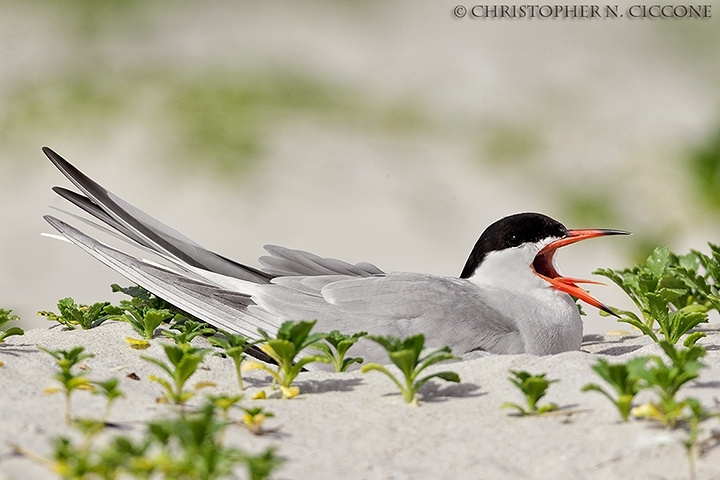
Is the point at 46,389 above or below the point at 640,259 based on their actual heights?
below

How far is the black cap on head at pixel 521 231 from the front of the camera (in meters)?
3.56

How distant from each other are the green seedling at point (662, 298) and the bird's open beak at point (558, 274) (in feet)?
0.45

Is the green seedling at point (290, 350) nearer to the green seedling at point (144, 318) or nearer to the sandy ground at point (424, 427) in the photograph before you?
the sandy ground at point (424, 427)

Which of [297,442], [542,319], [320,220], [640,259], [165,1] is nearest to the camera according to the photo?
[297,442]

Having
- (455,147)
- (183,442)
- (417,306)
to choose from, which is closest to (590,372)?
(417,306)

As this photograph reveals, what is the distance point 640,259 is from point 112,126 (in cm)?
621

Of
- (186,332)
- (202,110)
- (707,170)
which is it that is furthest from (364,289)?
(202,110)

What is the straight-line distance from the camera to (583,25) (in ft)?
39.7

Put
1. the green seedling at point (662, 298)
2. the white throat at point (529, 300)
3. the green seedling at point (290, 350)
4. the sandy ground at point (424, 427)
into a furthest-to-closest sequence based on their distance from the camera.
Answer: the white throat at point (529, 300) → the green seedling at point (662, 298) → the green seedling at point (290, 350) → the sandy ground at point (424, 427)

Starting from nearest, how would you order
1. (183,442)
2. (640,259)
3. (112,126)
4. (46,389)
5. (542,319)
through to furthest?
(183,442), (46,389), (542,319), (640,259), (112,126)

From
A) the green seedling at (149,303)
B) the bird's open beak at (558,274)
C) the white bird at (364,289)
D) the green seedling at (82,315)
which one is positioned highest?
the bird's open beak at (558,274)

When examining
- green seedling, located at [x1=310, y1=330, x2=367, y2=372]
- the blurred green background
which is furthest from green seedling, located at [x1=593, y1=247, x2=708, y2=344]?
the blurred green background

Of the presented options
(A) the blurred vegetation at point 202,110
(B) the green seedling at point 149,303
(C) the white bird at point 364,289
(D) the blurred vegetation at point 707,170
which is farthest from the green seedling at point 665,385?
(A) the blurred vegetation at point 202,110

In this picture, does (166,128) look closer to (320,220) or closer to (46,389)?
(320,220)
